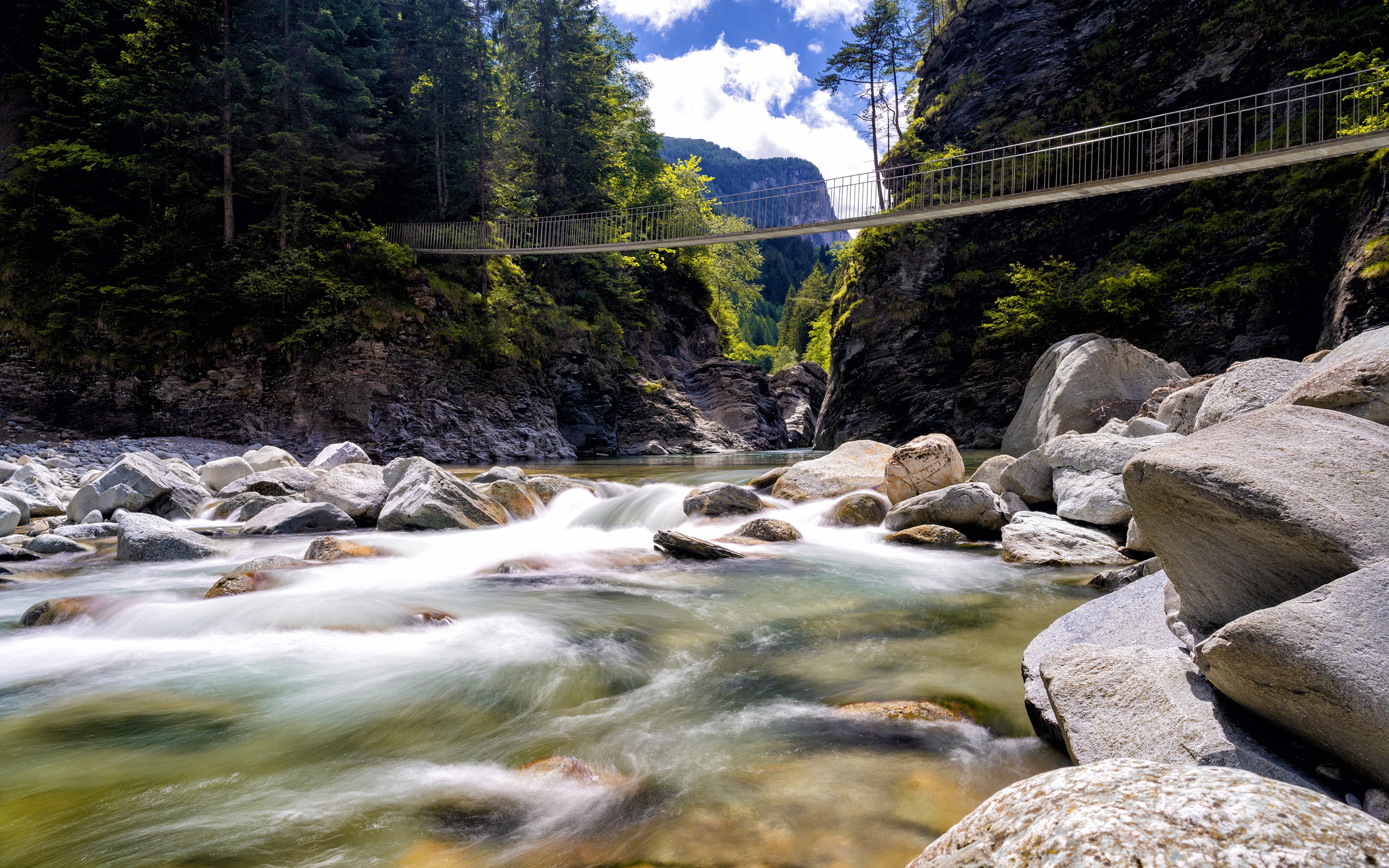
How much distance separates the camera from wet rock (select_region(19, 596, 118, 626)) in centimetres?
458

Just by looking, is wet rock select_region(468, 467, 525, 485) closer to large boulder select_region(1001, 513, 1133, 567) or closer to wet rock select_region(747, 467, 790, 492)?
wet rock select_region(747, 467, 790, 492)

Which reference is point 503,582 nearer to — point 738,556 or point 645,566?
point 645,566

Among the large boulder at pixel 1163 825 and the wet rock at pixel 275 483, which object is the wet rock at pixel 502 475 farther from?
the large boulder at pixel 1163 825

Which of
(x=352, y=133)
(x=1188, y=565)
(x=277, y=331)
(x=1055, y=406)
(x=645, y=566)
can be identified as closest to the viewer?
(x=1188, y=565)

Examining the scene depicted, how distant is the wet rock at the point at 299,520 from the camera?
8.38m

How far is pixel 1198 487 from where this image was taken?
2.36 m

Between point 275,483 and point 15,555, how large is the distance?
12.0ft

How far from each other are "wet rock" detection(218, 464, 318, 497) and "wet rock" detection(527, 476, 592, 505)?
2.71 meters

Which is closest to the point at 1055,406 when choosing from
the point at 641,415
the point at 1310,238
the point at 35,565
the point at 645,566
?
the point at 645,566

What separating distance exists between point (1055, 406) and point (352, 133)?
24.0m

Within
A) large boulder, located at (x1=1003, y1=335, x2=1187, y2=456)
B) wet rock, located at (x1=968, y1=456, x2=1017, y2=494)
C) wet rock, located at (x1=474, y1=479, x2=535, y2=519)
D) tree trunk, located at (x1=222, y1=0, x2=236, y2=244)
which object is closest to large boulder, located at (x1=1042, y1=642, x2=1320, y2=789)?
wet rock, located at (x1=968, y1=456, x2=1017, y2=494)

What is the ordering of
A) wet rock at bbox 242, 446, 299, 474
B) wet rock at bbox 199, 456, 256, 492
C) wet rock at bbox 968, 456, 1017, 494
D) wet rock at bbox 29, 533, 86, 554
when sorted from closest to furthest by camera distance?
wet rock at bbox 29, 533, 86, 554 → wet rock at bbox 968, 456, 1017, 494 → wet rock at bbox 199, 456, 256, 492 → wet rock at bbox 242, 446, 299, 474

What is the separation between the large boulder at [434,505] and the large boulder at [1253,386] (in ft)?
26.2

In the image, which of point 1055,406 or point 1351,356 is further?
point 1055,406
